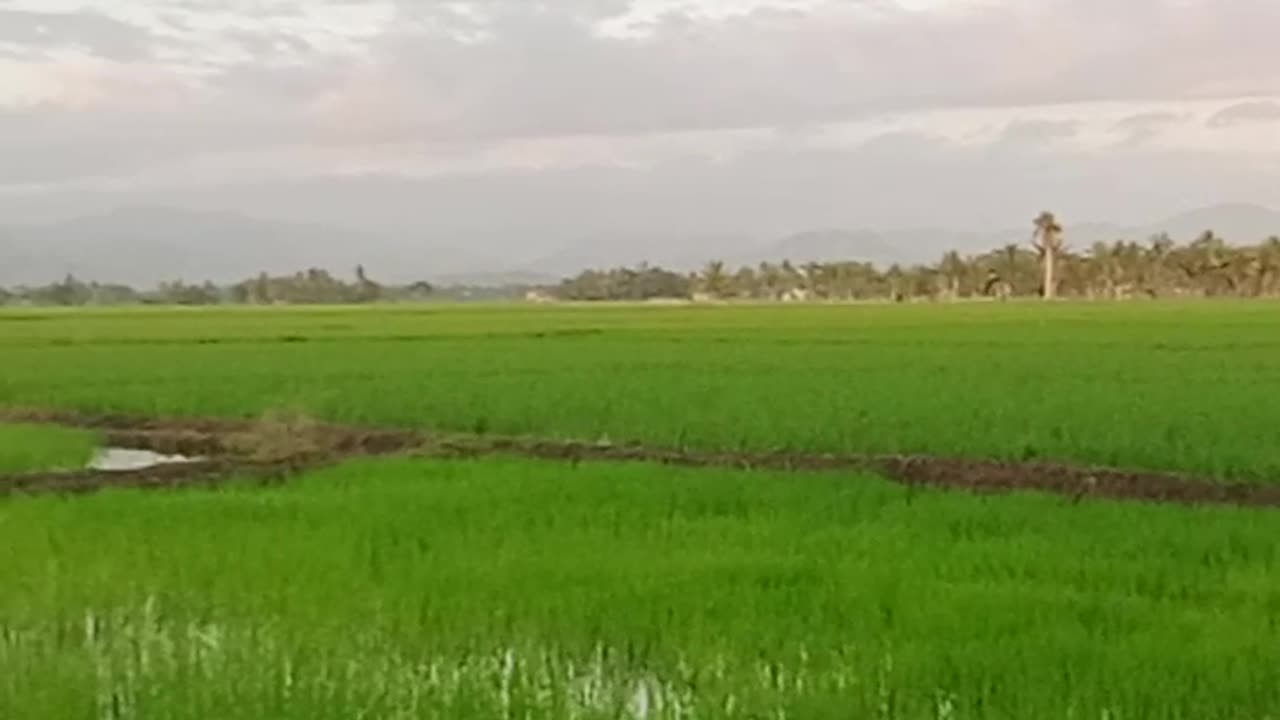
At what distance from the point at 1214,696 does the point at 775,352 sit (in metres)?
19.4

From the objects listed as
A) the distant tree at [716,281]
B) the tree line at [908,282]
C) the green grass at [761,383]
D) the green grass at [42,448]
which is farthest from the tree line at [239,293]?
the green grass at [42,448]

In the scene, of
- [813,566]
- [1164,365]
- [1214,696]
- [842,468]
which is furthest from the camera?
[1164,365]

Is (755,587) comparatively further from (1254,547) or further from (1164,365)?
(1164,365)

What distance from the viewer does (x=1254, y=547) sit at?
7859 millimetres

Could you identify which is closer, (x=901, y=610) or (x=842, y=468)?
(x=901, y=610)

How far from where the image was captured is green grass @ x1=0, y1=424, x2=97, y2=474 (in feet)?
42.5

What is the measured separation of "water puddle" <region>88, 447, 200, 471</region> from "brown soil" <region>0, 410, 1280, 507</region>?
220 mm

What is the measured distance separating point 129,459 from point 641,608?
360 inches

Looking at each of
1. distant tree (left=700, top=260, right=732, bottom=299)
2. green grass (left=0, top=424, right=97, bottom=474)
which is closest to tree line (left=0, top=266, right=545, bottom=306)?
distant tree (left=700, top=260, right=732, bottom=299)

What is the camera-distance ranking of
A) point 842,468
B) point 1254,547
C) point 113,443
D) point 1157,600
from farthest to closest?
point 113,443
point 842,468
point 1254,547
point 1157,600

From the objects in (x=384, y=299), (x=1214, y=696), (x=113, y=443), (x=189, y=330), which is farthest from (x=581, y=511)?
(x=384, y=299)

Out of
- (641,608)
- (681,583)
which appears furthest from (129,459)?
(641,608)

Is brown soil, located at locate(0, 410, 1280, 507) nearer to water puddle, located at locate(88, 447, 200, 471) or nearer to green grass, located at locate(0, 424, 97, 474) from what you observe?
water puddle, located at locate(88, 447, 200, 471)

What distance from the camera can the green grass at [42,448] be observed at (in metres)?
13.0
